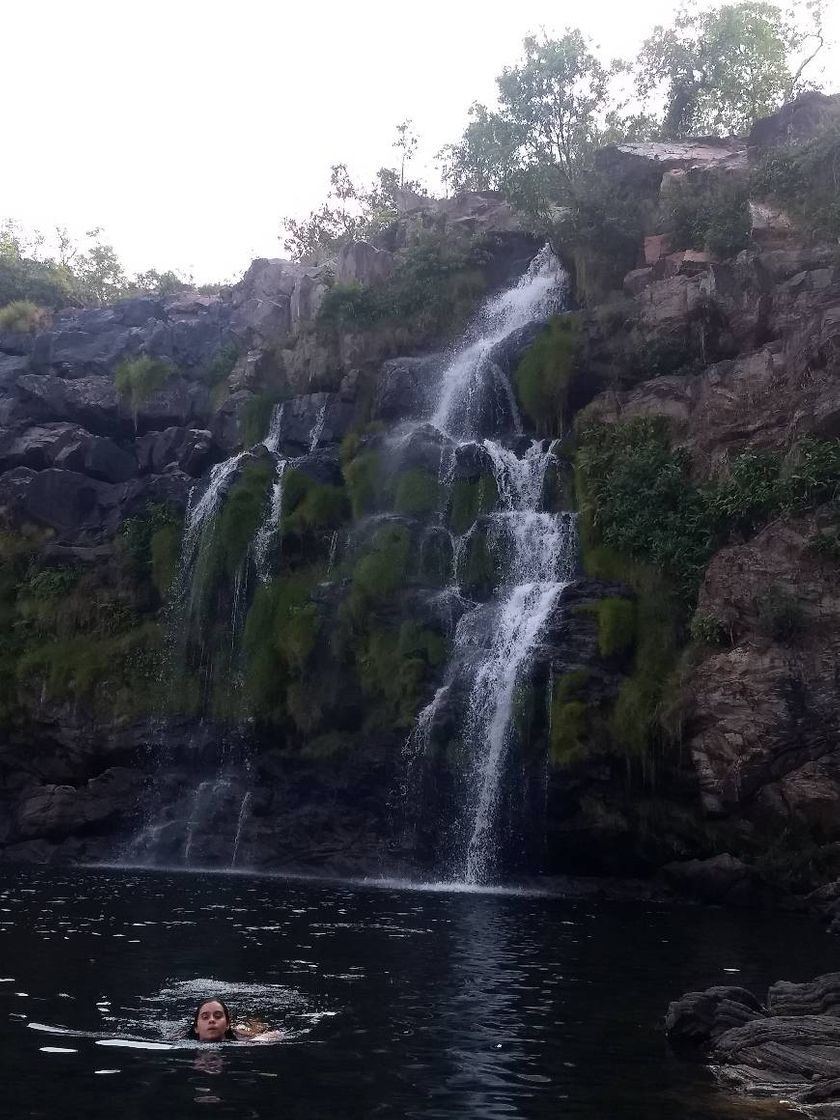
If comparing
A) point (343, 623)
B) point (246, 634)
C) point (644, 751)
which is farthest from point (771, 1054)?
point (246, 634)

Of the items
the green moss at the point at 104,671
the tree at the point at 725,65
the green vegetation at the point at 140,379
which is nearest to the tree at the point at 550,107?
the tree at the point at 725,65

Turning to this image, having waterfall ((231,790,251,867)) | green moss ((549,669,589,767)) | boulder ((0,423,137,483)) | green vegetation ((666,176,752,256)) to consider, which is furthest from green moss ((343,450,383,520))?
green vegetation ((666,176,752,256))

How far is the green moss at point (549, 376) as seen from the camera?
112 ft

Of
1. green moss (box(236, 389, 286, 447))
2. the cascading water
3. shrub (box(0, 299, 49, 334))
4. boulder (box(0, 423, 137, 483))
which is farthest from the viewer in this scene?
shrub (box(0, 299, 49, 334))

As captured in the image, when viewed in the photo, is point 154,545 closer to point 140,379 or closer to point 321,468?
point 321,468

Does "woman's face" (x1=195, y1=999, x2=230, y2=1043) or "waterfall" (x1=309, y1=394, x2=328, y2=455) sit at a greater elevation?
"waterfall" (x1=309, y1=394, x2=328, y2=455)

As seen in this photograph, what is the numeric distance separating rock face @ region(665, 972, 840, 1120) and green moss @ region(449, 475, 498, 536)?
65.1 feet

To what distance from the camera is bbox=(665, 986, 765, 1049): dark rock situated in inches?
460

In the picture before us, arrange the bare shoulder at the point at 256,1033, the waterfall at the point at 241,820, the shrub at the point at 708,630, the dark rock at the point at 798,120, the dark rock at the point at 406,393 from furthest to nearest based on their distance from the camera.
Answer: the dark rock at the point at 406,393 → the dark rock at the point at 798,120 → the waterfall at the point at 241,820 → the shrub at the point at 708,630 → the bare shoulder at the point at 256,1033

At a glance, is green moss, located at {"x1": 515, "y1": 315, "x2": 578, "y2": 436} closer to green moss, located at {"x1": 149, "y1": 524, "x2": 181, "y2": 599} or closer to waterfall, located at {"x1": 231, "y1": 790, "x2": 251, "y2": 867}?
green moss, located at {"x1": 149, "y1": 524, "x2": 181, "y2": 599}

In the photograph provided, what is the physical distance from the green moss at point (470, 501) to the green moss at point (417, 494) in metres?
0.63

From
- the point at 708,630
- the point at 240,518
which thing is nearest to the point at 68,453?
the point at 240,518

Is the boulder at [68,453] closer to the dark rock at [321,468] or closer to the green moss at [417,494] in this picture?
the dark rock at [321,468]

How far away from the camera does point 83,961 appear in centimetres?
1505
